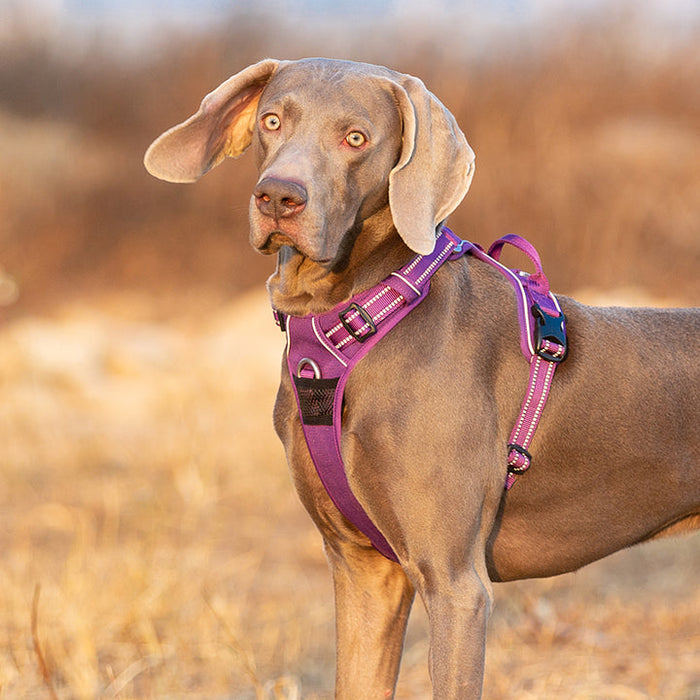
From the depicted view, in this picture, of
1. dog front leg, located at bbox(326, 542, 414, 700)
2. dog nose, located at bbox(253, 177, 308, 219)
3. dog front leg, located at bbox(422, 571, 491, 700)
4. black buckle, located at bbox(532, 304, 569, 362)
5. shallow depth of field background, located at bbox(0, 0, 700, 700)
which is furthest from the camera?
shallow depth of field background, located at bbox(0, 0, 700, 700)

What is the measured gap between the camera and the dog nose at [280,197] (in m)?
2.17

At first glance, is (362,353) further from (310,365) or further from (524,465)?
(524,465)

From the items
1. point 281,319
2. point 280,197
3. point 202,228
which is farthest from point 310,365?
point 202,228

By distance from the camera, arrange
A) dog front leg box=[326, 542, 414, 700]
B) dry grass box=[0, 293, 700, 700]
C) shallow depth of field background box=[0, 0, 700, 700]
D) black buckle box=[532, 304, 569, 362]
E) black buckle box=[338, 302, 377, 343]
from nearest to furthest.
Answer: black buckle box=[338, 302, 377, 343]
black buckle box=[532, 304, 569, 362]
dog front leg box=[326, 542, 414, 700]
dry grass box=[0, 293, 700, 700]
shallow depth of field background box=[0, 0, 700, 700]

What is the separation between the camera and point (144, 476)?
705cm

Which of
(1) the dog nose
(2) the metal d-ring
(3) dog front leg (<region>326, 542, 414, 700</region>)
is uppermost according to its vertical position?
(1) the dog nose

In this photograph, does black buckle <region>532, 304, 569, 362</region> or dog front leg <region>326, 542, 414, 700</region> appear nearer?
black buckle <region>532, 304, 569, 362</region>

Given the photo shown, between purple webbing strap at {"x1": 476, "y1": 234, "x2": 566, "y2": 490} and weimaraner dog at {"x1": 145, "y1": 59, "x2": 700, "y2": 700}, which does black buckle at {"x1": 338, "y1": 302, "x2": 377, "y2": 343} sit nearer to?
weimaraner dog at {"x1": 145, "y1": 59, "x2": 700, "y2": 700}

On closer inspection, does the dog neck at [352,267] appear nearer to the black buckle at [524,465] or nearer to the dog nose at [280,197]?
the dog nose at [280,197]

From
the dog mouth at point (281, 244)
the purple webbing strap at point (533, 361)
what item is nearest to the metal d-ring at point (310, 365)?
the dog mouth at point (281, 244)

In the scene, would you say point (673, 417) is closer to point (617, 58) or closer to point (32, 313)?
point (617, 58)

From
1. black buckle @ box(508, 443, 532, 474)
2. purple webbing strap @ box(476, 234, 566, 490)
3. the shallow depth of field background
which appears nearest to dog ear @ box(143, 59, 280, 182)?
purple webbing strap @ box(476, 234, 566, 490)

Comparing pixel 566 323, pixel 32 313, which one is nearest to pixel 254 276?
pixel 32 313

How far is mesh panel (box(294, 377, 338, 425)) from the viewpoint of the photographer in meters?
2.38
